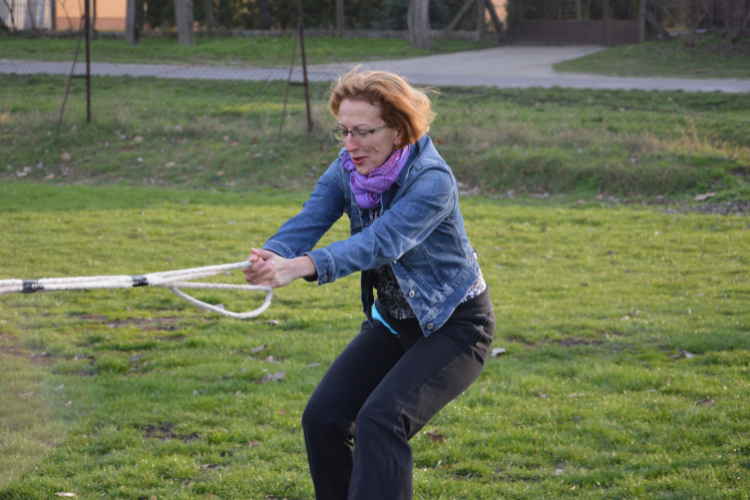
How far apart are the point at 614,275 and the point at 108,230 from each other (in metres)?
6.72

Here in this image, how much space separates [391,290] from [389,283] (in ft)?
0.11

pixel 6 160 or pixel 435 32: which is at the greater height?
pixel 435 32

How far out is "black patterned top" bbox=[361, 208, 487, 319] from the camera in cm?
291

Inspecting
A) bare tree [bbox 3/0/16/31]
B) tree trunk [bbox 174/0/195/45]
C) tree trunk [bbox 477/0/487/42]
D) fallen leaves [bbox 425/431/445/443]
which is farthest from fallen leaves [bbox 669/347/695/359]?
tree trunk [bbox 477/0/487/42]

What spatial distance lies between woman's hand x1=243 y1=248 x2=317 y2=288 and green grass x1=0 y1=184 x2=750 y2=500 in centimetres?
Answer: 167

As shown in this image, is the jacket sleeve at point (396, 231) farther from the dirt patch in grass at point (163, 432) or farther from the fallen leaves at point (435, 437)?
the dirt patch in grass at point (163, 432)

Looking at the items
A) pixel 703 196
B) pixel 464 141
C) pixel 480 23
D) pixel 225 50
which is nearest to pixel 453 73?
pixel 464 141

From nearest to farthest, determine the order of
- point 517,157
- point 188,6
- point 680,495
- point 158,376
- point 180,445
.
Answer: point 680,495 < point 180,445 < point 158,376 < point 517,157 < point 188,6

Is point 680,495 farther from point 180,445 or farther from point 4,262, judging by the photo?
point 4,262

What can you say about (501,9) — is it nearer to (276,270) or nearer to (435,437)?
(435,437)

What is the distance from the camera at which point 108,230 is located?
31.1 feet

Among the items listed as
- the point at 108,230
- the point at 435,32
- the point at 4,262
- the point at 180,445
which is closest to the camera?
the point at 180,445

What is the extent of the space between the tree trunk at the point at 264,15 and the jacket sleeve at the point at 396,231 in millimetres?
33205

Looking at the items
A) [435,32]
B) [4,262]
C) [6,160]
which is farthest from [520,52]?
[4,262]
